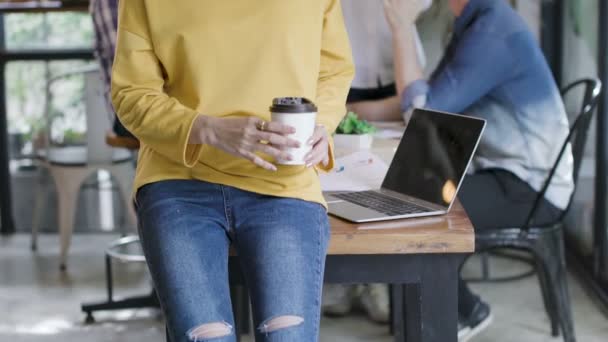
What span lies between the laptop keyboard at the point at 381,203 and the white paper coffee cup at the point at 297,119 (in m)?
0.33

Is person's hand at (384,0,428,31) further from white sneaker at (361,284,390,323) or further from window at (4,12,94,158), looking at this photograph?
window at (4,12,94,158)

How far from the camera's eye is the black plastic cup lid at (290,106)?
4.91ft

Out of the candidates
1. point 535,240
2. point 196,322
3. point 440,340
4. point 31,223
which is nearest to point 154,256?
point 196,322

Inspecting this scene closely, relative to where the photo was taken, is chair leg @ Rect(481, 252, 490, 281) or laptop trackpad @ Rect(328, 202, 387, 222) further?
chair leg @ Rect(481, 252, 490, 281)

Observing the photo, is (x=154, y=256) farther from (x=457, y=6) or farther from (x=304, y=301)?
(x=457, y=6)

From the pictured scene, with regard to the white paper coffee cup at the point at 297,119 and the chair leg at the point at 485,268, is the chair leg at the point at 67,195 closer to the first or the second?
the chair leg at the point at 485,268

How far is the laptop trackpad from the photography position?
177 centimetres

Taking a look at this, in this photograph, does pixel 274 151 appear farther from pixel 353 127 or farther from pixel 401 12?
pixel 401 12

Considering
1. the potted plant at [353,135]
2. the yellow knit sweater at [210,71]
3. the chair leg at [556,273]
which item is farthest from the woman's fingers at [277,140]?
the chair leg at [556,273]

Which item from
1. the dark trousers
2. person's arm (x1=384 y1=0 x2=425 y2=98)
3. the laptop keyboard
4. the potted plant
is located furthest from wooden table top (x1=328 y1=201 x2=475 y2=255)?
person's arm (x1=384 y1=0 x2=425 y2=98)

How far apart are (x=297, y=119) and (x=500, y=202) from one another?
1319 mm

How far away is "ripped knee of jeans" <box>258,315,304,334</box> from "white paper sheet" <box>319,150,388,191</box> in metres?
0.54

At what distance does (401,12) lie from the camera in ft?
9.96

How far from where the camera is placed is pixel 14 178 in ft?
15.4
